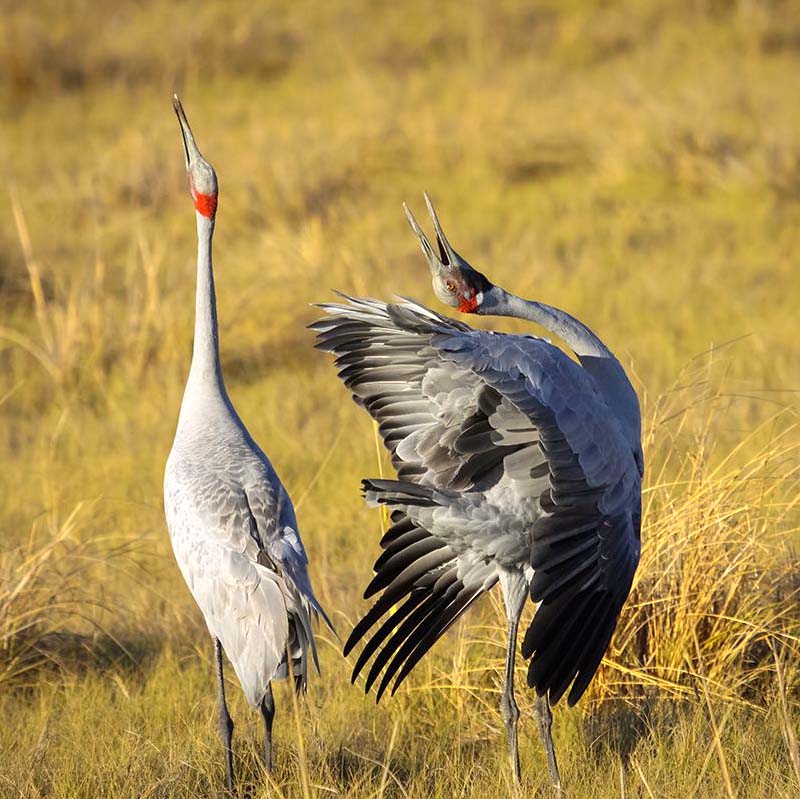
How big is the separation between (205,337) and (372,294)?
3.87m

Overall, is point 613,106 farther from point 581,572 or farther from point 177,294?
point 581,572

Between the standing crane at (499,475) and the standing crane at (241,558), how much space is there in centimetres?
22

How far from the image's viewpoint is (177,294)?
27.1 ft

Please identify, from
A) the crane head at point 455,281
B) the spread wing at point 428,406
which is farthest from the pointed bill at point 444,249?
the spread wing at point 428,406

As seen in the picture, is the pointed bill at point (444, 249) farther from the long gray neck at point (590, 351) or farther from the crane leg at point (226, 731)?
Result: the crane leg at point (226, 731)

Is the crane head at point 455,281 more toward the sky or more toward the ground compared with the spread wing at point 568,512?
more toward the sky

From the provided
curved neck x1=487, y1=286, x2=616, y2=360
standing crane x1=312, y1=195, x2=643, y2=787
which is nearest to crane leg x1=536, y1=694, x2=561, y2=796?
standing crane x1=312, y1=195, x2=643, y2=787

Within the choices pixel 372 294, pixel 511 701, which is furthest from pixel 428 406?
pixel 372 294

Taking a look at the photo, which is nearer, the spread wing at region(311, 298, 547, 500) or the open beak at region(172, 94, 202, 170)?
the spread wing at region(311, 298, 547, 500)

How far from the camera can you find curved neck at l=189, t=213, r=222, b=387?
4.39 m

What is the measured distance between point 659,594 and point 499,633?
0.55m

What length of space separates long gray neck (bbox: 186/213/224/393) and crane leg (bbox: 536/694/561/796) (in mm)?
1395

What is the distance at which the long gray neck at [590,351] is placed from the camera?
12.5 ft

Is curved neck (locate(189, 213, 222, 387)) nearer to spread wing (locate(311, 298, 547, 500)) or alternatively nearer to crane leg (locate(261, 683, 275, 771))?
spread wing (locate(311, 298, 547, 500))
